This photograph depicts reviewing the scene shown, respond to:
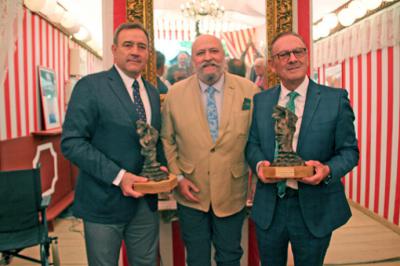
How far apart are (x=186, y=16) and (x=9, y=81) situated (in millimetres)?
2146

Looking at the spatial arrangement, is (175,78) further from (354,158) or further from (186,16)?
(354,158)

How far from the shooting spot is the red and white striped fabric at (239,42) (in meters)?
2.39

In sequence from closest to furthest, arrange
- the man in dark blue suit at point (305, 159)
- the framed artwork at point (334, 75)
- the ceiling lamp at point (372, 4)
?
the man in dark blue suit at point (305, 159)
the ceiling lamp at point (372, 4)
the framed artwork at point (334, 75)

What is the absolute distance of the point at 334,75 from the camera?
215 inches

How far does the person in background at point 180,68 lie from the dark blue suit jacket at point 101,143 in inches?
26.7

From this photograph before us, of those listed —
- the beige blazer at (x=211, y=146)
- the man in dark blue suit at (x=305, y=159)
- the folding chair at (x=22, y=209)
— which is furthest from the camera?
the folding chair at (x=22, y=209)

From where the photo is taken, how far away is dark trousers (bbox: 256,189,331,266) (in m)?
1.63

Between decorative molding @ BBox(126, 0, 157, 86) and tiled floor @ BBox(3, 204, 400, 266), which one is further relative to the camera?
tiled floor @ BBox(3, 204, 400, 266)

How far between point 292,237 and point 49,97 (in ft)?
12.5

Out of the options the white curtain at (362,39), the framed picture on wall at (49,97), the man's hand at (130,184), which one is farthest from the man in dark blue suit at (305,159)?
the framed picture on wall at (49,97)

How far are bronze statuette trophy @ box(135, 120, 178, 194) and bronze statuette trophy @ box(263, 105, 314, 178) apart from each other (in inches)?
17.6

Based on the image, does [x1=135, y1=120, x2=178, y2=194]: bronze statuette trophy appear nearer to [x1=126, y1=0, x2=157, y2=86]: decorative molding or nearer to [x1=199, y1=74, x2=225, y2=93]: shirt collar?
[x1=199, y1=74, x2=225, y2=93]: shirt collar

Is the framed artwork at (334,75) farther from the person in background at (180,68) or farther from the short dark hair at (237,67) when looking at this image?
the person in background at (180,68)

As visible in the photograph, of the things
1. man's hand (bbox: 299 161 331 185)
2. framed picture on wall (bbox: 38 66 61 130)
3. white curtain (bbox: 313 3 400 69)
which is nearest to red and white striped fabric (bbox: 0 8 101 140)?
framed picture on wall (bbox: 38 66 61 130)
